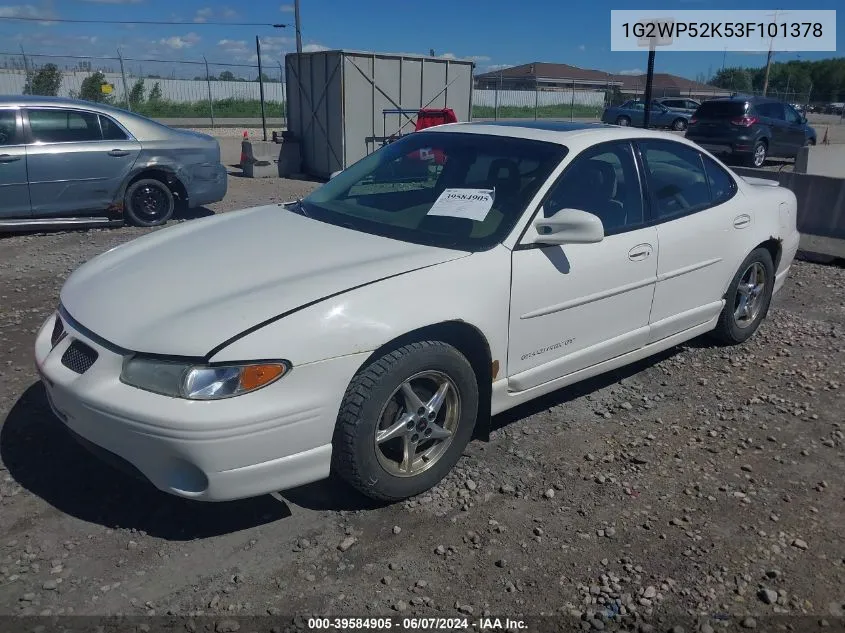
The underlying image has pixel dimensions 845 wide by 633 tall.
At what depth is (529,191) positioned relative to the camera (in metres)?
3.41

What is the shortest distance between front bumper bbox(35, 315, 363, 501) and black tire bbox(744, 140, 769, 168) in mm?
17459

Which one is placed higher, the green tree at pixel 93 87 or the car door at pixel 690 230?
the green tree at pixel 93 87

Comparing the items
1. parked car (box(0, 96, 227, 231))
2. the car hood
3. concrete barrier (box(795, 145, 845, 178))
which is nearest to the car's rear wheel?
concrete barrier (box(795, 145, 845, 178))

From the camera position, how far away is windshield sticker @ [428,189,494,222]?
338cm

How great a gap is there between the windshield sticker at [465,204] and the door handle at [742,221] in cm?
198

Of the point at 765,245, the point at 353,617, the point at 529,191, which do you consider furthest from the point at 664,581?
the point at 765,245

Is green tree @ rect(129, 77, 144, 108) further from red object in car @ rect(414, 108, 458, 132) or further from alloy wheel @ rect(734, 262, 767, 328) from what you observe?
alloy wheel @ rect(734, 262, 767, 328)

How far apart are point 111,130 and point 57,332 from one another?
5881mm

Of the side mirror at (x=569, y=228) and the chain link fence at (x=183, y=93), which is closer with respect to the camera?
the side mirror at (x=569, y=228)

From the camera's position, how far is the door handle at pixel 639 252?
12.3 feet

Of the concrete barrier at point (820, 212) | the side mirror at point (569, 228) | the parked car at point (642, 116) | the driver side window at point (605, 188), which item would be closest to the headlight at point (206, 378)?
the side mirror at point (569, 228)

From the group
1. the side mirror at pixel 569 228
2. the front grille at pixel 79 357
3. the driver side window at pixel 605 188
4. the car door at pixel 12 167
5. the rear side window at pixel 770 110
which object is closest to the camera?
the front grille at pixel 79 357

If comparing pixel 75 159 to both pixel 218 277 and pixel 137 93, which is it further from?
pixel 137 93

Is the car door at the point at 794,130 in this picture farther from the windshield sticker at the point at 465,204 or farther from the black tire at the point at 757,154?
the windshield sticker at the point at 465,204
